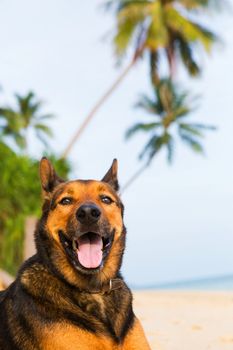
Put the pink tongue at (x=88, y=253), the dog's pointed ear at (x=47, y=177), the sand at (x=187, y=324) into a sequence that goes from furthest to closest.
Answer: the sand at (x=187, y=324)
the dog's pointed ear at (x=47, y=177)
the pink tongue at (x=88, y=253)

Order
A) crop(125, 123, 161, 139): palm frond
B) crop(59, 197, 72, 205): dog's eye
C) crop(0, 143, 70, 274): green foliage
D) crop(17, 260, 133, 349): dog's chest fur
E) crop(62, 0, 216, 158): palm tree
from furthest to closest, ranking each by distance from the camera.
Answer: crop(125, 123, 161, 139): palm frond, crop(62, 0, 216, 158): palm tree, crop(0, 143, 70, 274): green foliage, crop(59, 197, 72, 205): dog's eye, crop(17, 260, 133, 349): dog's chest fur

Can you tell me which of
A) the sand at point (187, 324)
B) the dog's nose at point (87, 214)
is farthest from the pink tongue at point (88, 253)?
the sand at point (187, 324)

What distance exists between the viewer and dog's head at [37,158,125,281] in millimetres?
5113

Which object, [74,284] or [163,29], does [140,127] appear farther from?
[74,284]

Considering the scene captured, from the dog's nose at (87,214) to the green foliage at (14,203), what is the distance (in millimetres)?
20871

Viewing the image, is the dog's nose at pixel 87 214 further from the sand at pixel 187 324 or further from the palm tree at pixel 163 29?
the palm tree at pixel 163 29

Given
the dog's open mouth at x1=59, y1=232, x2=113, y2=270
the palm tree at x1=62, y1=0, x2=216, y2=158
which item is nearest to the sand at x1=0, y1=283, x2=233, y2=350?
the dog's open mouth at x1=59, y1=232, x2=113, y2=270

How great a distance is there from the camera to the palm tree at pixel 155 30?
37031 mm

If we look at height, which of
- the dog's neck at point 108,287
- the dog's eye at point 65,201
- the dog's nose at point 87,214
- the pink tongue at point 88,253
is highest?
the dog's eye at point 65,201

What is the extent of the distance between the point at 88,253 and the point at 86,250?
3 cm

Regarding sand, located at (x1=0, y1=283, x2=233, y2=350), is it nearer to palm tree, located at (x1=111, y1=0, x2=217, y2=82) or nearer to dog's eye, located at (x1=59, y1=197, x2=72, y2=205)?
dog's eye, located at (x1=59, y1=197, x2=72, y2=205)

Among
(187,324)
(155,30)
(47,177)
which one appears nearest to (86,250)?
(47,177)

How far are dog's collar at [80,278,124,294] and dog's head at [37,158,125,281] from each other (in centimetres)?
6

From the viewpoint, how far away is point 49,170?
5.71m
